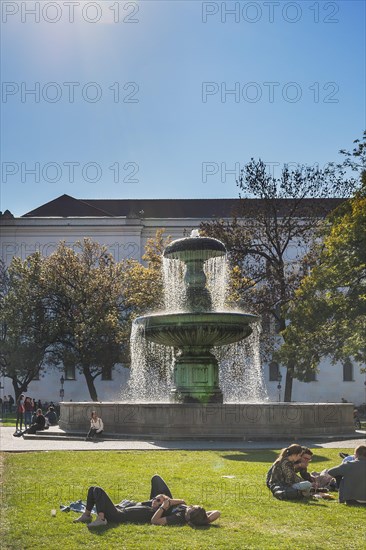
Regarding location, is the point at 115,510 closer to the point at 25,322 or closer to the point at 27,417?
the point at 27,417

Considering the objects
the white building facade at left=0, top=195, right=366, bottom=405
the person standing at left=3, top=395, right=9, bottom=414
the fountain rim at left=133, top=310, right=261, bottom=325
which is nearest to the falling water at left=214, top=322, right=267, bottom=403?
the fountain rim at left=133, top=310, right=261, bottom=325

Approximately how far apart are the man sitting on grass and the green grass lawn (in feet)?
0.65

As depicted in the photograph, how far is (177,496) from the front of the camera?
10031 mm

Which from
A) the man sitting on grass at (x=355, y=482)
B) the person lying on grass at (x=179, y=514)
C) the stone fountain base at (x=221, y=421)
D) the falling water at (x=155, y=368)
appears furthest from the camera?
the falling water at (x=155, y=368)

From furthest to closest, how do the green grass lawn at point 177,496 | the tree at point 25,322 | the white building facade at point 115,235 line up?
the white building facade at point 115,235 → the tree at point 25,322 → the green grass lawn at point 177,496

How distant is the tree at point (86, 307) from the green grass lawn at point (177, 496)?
29.5 m

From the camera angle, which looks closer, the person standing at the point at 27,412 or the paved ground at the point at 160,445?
the paved ground at the point at 160,445

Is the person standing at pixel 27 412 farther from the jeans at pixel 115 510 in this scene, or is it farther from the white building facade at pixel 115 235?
the white building facade at pixel 115 235

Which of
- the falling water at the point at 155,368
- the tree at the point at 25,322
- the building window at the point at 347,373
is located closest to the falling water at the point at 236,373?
the falling water at the point at 155,368

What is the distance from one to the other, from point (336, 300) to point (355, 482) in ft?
74.2

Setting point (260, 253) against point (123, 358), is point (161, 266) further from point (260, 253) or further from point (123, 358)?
point (123, 358)

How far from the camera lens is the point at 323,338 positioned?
34406mm

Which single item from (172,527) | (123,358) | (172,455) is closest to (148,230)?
(123,358)

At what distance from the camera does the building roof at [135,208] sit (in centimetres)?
6725
